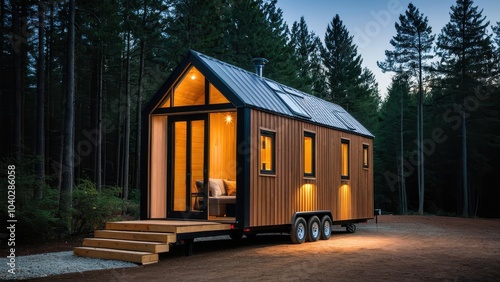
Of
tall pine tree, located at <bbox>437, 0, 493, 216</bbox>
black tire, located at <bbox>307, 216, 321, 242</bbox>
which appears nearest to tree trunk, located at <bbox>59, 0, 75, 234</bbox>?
black tire, located at <bbox>307, 216, 321, 242</bbox>

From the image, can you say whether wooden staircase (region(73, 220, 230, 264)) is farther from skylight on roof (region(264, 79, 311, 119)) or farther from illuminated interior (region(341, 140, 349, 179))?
illuminated interior (region(341, 140, 349, 179))

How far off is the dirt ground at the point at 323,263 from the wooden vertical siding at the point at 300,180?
0.95 meters

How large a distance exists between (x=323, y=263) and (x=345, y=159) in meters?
6.84

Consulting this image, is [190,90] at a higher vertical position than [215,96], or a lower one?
higher

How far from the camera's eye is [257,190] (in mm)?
10484

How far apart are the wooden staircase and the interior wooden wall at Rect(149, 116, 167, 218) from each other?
149 cm

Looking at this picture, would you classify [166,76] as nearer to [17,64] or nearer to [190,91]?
[17,64]

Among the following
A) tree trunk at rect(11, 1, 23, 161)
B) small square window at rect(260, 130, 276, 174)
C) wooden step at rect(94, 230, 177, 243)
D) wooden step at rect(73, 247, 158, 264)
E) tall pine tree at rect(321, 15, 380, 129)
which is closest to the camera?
wooden step at rect(73, 247, 158, 264)

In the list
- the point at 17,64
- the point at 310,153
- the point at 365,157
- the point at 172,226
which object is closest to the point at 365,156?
the point at 365,157

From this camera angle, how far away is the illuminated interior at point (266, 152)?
10.9 metres

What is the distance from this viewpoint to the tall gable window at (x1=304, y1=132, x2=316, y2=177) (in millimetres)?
12734

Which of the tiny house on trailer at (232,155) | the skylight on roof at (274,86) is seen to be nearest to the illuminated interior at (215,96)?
the tiny house on trailer at (232,155)

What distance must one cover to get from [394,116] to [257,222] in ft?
104

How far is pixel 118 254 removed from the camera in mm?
8680
